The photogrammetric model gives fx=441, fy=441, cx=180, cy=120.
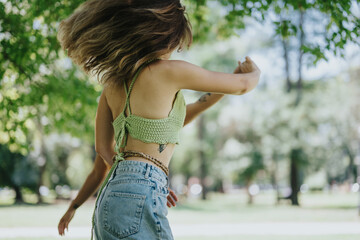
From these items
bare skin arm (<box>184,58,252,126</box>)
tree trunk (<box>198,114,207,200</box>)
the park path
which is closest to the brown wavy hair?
bare skin arm (<box>184,58,252,126</box>)

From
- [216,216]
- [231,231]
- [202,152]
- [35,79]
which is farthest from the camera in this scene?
[202,152]

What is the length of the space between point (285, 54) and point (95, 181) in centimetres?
2480

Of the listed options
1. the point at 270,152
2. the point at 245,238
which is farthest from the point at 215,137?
the point at 245,238

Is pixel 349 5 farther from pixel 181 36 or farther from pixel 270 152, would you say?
pixel 270 152

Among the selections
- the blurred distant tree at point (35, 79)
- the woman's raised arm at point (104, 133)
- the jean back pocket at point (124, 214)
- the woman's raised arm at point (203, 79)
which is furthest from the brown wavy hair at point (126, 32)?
the blurred distant tree at point (35, 79)

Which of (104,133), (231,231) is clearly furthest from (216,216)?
(104,133)

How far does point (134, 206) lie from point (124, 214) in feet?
0.16

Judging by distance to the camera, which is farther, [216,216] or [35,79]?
[216,216]

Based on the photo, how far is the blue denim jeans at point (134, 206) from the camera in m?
1.68

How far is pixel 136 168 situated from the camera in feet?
5.82

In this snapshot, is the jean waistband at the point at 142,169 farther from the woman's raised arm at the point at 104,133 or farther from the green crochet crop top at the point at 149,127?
the woman's raised arm at the point at 104,133

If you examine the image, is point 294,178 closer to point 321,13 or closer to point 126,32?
point 321,13

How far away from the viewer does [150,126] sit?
1.81m

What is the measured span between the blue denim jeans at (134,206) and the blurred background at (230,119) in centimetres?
288
